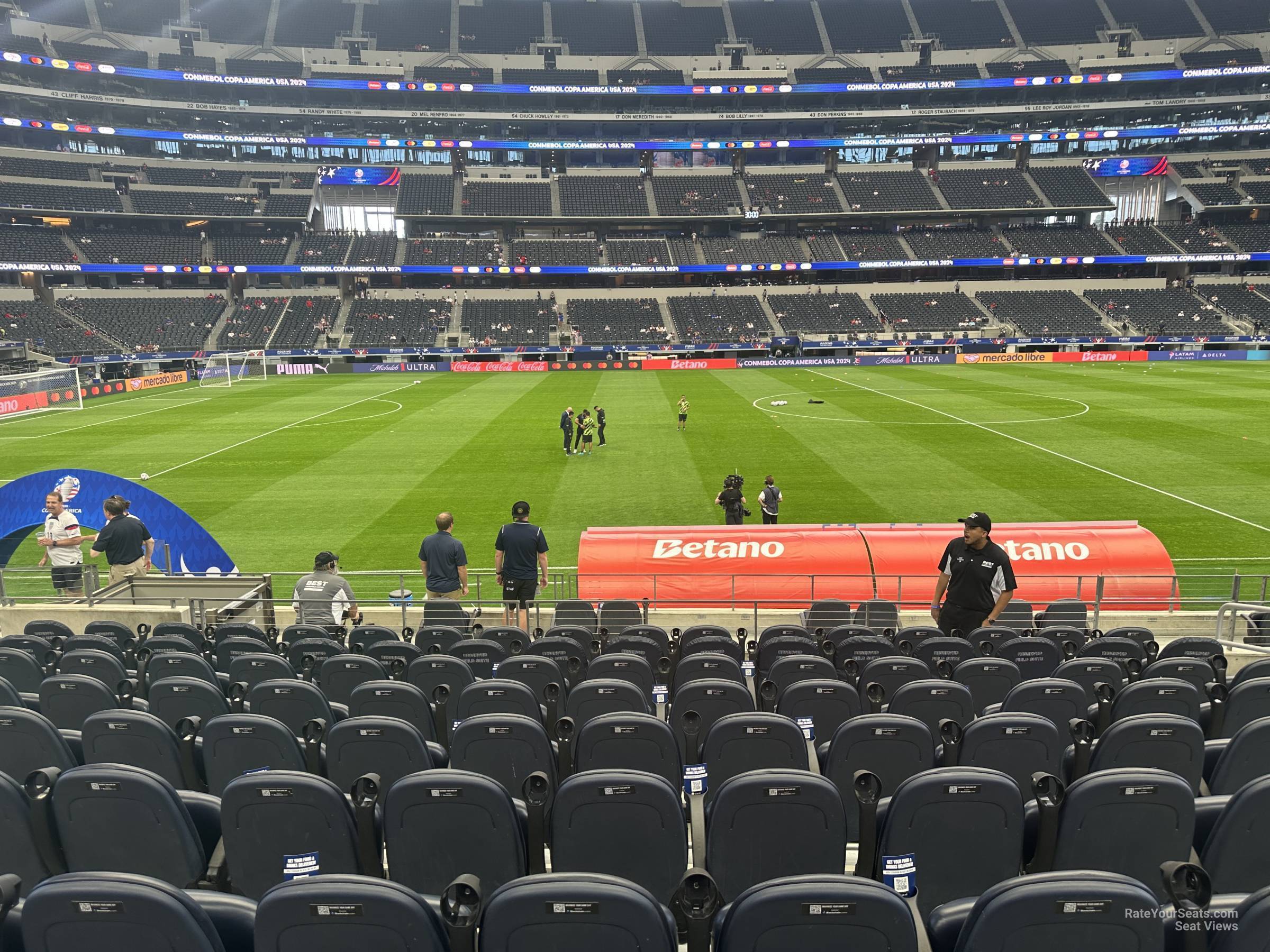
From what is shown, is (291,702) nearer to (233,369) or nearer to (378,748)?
(378,748)

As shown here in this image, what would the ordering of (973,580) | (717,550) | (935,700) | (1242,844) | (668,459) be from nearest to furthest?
(1242,844) < (935,700) < (973,580) < (717,550) < (668,459)

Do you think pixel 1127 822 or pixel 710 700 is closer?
pixel 1127 822

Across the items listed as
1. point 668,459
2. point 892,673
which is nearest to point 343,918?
point 892,673

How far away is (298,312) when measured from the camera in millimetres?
69812

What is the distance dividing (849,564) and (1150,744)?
9.06m

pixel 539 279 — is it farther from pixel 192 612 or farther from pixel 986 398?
pixel 192 612

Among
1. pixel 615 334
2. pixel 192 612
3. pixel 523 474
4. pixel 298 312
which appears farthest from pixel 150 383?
pixel 192 612

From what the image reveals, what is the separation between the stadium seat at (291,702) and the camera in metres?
5.82

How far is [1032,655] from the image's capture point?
8094 millimetres

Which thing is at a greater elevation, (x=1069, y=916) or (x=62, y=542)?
(x=1069, y=916)

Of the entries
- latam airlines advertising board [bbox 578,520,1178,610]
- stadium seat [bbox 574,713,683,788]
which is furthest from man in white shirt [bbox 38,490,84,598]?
stadium seat [bbox 574,713,683,788]

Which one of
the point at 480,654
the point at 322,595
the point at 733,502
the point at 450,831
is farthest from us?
the point at 733,502

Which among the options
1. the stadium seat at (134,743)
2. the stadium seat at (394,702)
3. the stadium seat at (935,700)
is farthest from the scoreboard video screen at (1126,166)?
the stadium seat at (134,743)

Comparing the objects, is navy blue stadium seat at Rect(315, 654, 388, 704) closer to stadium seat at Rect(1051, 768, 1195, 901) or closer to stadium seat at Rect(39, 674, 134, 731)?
stadium seat at Rect(39, 674, 134, 731)
